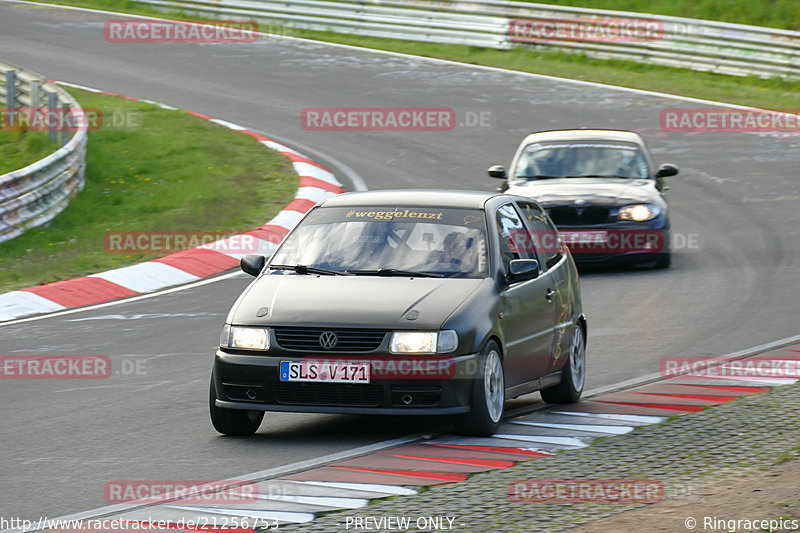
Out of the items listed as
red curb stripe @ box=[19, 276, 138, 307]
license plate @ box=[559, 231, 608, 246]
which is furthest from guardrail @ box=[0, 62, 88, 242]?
license plate @ box=[559, 231, 608, 246]

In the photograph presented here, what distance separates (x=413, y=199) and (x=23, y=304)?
223 inches

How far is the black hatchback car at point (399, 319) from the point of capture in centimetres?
798

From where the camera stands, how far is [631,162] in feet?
54.6

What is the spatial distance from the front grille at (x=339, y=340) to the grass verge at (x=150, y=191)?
713 cm

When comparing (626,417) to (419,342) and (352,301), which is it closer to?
(419,342)

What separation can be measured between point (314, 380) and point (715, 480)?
2374mm

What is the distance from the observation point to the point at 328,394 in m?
8.00

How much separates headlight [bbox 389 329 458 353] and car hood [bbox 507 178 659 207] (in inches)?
287

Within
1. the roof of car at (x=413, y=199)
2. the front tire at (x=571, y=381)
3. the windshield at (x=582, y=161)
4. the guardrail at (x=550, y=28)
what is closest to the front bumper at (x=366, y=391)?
the roof of car at (x=413, y=199)

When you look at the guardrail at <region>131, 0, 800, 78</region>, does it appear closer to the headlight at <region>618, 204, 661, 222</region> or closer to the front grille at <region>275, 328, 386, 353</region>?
the headlight at <region>618, 204, 661, 222</region>

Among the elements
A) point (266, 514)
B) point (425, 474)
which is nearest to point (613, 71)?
point (425, 474)

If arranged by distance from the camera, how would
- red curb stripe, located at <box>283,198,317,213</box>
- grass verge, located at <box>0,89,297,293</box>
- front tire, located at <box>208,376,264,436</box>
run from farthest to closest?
1. red curb stripe, located at <box>283,198,317,213</box>
2. grass verge, located at <box>0,89,297,293</box>
3. front tire, located at <box>208,376,264,436</box>

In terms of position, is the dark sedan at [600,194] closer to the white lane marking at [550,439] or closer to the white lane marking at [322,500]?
the white lane marking at [550,439]

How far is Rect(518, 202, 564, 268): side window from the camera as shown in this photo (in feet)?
32.5
